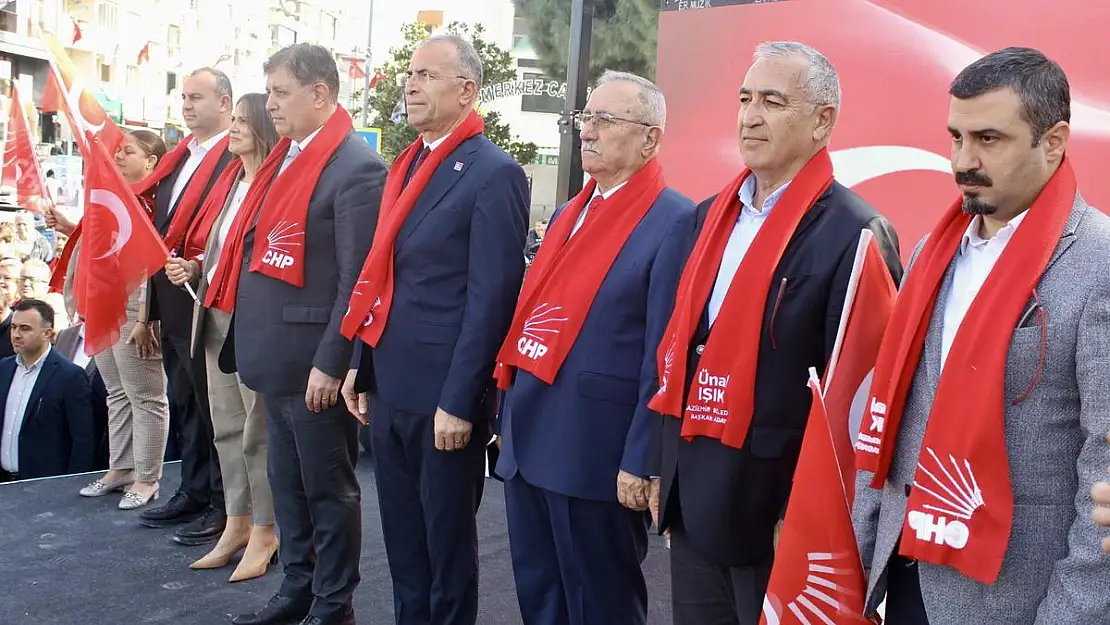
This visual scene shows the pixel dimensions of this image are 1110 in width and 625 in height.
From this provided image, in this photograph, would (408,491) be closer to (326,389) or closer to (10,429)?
(326,389)

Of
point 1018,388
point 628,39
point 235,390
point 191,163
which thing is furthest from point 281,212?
point 628,39

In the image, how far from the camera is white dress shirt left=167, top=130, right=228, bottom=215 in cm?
479

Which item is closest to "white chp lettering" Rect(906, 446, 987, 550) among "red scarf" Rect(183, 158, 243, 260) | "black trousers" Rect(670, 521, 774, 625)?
"black trousers" Rect(670, 521, 774, 625)

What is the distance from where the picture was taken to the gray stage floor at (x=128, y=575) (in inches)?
152

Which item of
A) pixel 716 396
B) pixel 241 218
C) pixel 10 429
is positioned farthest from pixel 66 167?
pixel 716 396

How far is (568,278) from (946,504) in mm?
1293

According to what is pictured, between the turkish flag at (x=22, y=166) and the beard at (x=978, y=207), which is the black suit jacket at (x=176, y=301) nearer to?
the turkish flag at (x=22, y=166)

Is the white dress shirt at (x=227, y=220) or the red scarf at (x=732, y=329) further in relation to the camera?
the white dress shirt at (x=227, y=220)

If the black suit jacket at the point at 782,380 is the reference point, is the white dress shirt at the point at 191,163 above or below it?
above

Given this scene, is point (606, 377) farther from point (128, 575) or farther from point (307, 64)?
point (128, 575)

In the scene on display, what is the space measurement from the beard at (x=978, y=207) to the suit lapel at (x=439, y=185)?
1.73 metres

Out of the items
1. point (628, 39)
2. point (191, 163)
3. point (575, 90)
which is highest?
point (628, 39)

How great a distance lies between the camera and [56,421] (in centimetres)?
565

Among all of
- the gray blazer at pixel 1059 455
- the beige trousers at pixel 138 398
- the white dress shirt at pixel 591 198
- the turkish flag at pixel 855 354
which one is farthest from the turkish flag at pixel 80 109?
the gray blazer at pixel 1059 455
